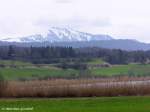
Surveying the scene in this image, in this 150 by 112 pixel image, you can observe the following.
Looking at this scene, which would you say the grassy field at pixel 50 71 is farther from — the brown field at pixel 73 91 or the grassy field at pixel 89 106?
the grassy field at pixel 89 106

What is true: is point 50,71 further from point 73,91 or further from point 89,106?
point 89,106

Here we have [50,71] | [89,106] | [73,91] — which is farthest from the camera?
[50,71]

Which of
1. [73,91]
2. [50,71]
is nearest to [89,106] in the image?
[73,91]

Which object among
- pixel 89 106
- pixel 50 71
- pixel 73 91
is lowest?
pixel 50 71

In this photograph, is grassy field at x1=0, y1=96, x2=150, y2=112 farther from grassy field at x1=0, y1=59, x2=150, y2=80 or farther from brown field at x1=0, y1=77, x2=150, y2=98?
grassy field at x1=0, y1=59, x2=150, y2=80

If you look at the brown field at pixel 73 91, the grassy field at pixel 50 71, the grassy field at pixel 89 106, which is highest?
the grassy field at pixel 89 106

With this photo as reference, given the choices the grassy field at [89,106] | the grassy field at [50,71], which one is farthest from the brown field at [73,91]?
the grassy field at [50,71]

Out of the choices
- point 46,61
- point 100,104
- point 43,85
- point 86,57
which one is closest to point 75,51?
point 86,57

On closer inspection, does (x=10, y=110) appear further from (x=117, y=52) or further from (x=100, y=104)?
(x=117, y=52)

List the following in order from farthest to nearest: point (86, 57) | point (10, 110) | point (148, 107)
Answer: point (86, 57), point (148, 107), point (10, 110)

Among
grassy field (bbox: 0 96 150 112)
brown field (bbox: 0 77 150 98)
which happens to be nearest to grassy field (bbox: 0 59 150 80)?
brown field (bbox: 0 77 150 98)

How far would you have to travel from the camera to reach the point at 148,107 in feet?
98.7

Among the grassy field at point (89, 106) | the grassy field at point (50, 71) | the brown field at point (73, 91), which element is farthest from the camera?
the grassy field at point (50, 71)

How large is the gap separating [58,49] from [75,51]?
10.2 m
